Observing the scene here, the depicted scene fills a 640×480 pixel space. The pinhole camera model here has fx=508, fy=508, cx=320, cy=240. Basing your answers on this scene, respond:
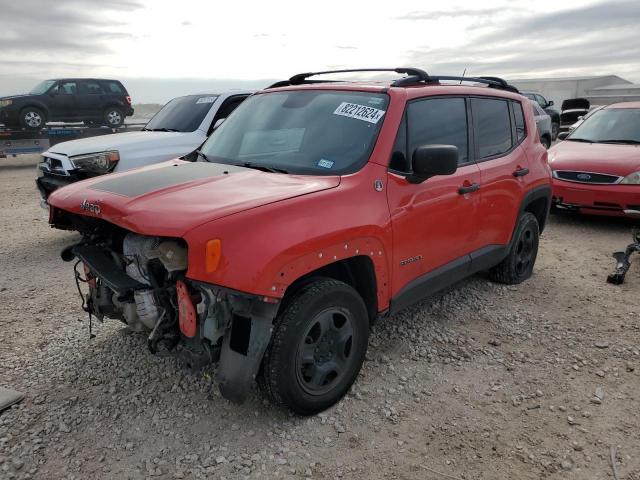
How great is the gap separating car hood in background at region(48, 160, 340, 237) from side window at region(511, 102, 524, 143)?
2.50 meters

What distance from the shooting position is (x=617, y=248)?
623 centimetres

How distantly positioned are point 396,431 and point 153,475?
4.25 feet

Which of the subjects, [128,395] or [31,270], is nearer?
[128,395]

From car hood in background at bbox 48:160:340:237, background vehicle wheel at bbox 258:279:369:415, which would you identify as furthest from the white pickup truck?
background vehicle wheel at bbox 258:279:369:415

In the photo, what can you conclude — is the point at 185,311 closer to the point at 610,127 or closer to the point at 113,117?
the point at 610,127

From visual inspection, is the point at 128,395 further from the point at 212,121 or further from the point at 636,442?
the point at 212,121

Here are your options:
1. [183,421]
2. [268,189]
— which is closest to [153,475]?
[183,421]

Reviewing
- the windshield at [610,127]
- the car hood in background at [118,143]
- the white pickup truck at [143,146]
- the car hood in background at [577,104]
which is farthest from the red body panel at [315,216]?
the car hood in background at [577,104]

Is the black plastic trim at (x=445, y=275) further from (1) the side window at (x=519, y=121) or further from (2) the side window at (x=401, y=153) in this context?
(1) the side window at (x=519, y=121)

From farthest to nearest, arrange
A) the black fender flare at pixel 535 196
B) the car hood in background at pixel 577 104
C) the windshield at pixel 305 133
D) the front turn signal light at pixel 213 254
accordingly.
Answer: the car hood in background at pixel 577 104 → the black fender flare at pixel 535 196 → the windshield at pixel 305 133 → the front turn signal light at pixel 213 254

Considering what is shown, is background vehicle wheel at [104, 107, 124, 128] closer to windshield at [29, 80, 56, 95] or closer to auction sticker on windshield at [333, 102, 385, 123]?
windshield at [29, 80, 56, 95]

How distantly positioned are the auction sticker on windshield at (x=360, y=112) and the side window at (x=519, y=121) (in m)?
1.98

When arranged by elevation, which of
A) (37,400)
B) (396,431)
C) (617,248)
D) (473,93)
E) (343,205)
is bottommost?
(617,248)

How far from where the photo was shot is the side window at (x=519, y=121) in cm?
467
